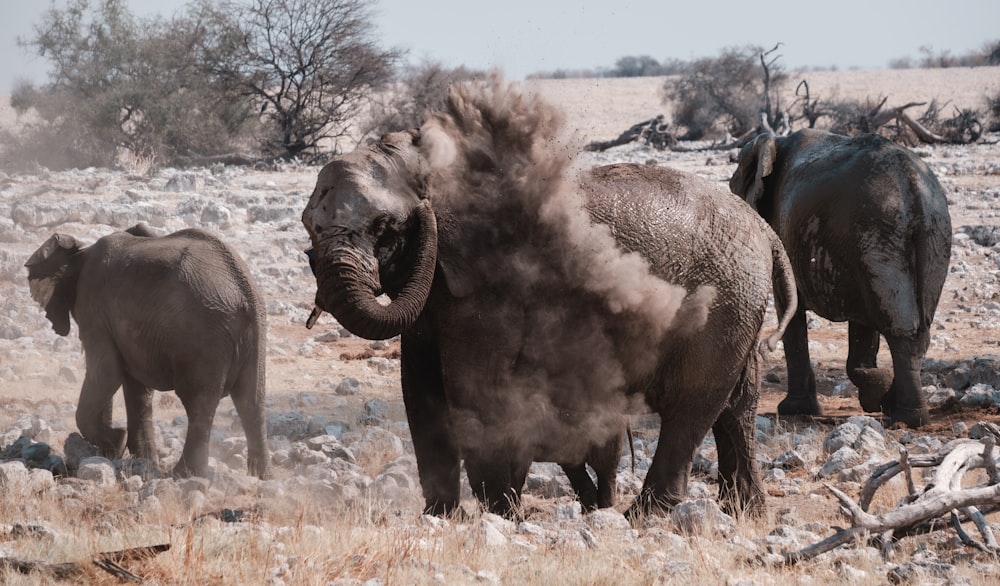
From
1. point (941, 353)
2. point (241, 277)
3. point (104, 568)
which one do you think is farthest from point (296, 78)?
point (104, 568)

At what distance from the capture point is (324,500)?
6.74m

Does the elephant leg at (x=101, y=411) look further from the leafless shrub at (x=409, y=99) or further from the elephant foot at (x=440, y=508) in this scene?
the leafless shrub at (x=409, y=99)

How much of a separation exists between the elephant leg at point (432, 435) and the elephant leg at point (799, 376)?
4.42 m

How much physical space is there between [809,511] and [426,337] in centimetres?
257

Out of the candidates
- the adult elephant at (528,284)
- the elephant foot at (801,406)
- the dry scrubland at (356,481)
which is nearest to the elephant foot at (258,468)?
the dry scrubland at (356,481)

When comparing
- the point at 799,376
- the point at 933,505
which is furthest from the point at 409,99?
the point at 933,505

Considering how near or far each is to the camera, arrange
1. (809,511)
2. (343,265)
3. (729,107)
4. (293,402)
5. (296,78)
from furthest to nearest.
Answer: (729,107), (296,78), (293,402), (809,511), (343,265)

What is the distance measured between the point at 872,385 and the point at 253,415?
483cm

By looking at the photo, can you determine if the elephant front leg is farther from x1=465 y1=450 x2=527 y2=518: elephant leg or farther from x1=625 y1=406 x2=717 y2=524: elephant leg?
x1=625 y1=406 x2=717 y2=524: elephant leg

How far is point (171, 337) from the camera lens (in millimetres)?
7926

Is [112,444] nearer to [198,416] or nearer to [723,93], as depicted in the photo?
[198,416]

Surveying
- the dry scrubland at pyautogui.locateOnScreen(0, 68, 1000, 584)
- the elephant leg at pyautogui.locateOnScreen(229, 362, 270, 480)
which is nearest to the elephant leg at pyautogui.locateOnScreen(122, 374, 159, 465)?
the dry scrubland at pyautogui.locateOnScreen(0, 68, 1000, 584)

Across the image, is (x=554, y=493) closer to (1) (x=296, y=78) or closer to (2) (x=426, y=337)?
(2) (x=426, y=337)

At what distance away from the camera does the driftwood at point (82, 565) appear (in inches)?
178
